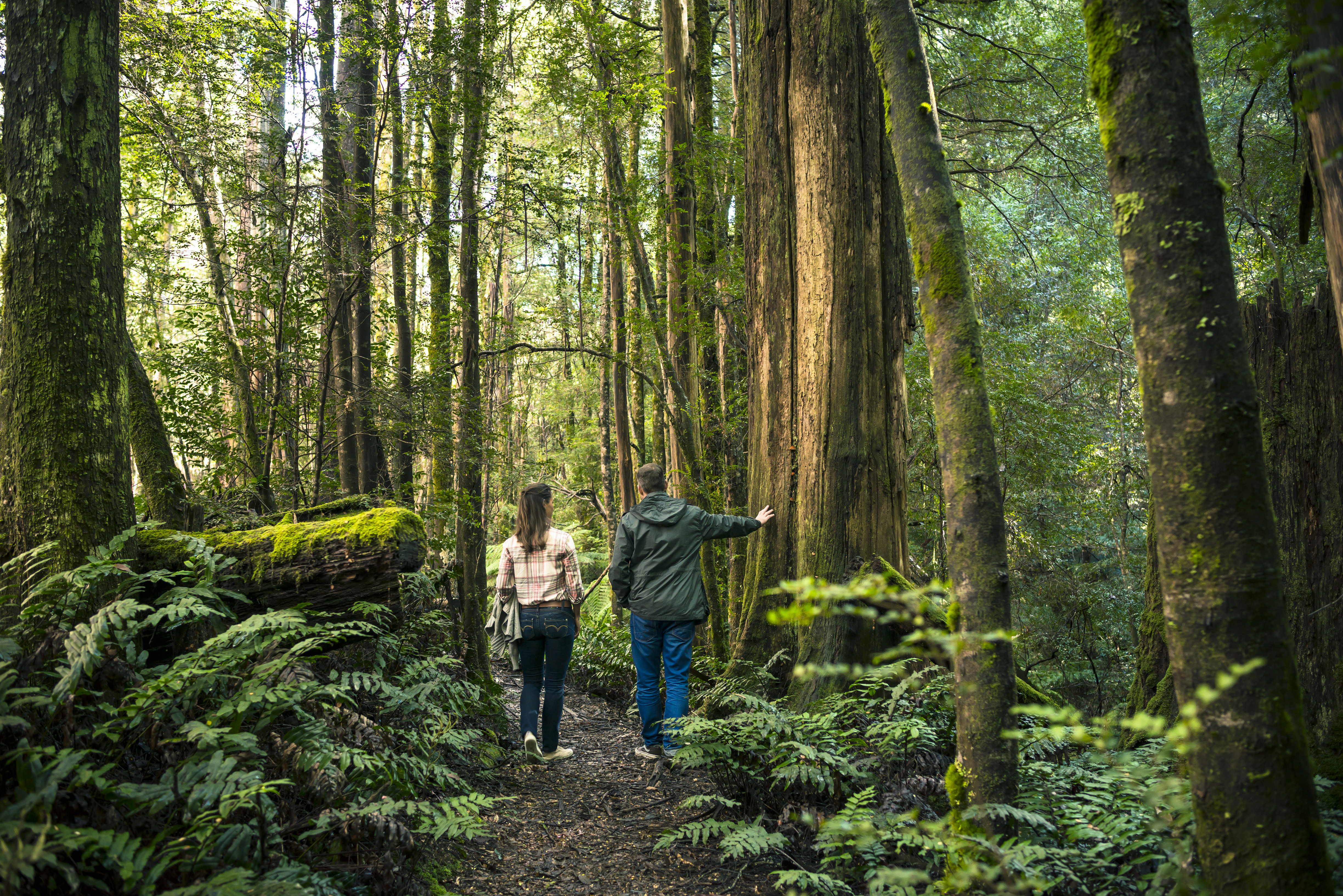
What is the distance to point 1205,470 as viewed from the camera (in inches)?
71.2

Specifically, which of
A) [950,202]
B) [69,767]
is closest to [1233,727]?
[950,202]

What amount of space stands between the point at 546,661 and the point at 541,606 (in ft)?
1.67

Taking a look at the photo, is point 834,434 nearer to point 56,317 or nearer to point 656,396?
point 656,396

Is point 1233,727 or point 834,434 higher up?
point 834,434

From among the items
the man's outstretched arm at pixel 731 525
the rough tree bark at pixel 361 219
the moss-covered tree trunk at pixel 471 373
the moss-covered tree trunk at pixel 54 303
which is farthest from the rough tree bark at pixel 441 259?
the moss-covered tree trunk at pixel 54 303

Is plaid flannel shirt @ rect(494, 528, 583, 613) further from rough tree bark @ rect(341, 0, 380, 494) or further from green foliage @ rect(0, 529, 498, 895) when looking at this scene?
rough tree bark @ rect(341, 0, 380, 494)

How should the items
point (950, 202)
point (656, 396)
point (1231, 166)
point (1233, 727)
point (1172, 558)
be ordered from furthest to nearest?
point (1231, 166)
point (656, 396)
point (950, 202)
point (1172, 558)
point (1233, 727)

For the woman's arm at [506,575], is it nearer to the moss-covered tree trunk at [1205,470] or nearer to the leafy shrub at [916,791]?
the leafy shrub at [916,791]

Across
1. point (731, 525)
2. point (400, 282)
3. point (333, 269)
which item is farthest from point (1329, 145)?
point (400, 282)

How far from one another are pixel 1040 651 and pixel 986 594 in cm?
1056

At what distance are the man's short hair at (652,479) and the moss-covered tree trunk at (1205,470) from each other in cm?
418

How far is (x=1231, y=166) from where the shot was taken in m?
9.92

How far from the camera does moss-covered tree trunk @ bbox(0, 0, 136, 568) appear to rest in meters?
3.59

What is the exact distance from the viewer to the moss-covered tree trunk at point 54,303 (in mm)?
3594
